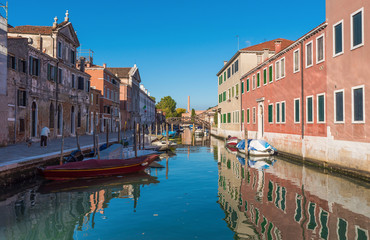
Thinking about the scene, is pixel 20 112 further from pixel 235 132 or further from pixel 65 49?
pixel 235 132

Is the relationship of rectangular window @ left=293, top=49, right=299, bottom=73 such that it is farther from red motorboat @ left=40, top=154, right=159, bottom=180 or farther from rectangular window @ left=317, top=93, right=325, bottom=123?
red motorboat @ left=40, top=154, right=159, bottom=180

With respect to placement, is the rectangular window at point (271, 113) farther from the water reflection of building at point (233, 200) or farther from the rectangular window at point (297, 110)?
the water reflection of building at point (233, 200)

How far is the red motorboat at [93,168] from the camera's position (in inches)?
463

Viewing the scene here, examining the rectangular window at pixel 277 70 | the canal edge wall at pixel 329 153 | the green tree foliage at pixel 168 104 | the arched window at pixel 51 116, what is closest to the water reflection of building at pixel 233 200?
the canal edge wall at pixel 329 153

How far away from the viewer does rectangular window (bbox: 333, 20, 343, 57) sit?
12641 millimetres

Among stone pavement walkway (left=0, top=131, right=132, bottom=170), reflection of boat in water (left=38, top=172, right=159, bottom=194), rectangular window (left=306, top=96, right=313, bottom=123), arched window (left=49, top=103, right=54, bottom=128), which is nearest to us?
reflection of boat in water (left=38, top=172, right=159, bottom=194)

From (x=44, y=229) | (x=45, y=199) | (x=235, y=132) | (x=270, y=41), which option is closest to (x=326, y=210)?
(x=44, y=229)

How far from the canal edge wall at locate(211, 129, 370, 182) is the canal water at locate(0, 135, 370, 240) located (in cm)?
58

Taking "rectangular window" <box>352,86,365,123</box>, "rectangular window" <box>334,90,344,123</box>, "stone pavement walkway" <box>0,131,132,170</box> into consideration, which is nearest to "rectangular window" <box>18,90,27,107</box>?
"stone pavement walkway" <box>0,131,132,170</box>

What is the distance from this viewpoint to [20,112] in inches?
743

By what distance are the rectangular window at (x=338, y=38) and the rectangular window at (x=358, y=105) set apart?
2.14 metres

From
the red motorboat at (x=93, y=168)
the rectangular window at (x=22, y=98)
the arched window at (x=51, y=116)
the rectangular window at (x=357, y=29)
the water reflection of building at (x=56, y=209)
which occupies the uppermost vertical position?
the rectangular window at (x=357, y=29)

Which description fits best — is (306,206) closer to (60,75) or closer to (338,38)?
(338,38)

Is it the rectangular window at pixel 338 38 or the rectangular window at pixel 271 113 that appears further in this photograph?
the rectangular window at pixel 271 113
